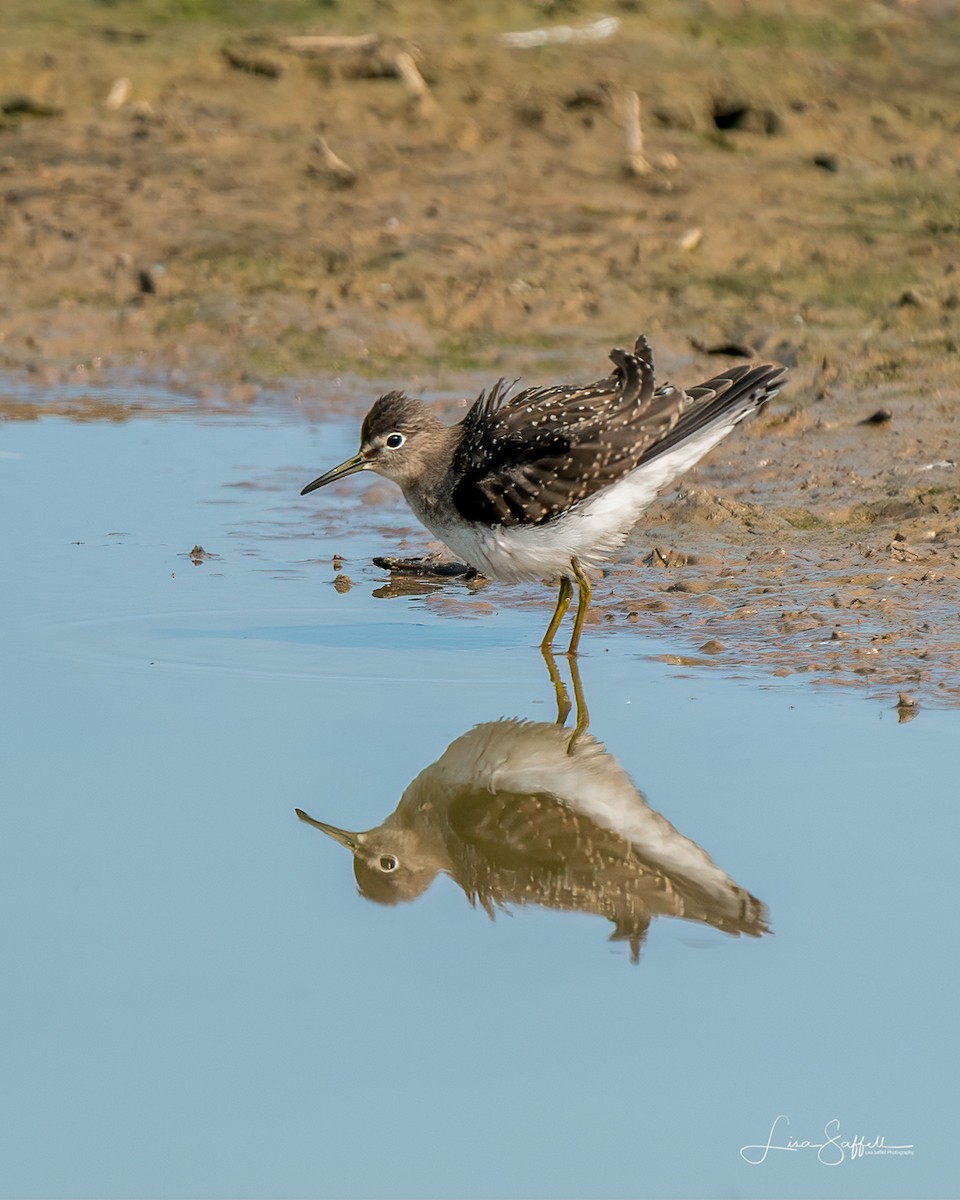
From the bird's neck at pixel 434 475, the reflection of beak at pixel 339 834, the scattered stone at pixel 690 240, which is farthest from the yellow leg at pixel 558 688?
the scattered stone at pixel 690 240

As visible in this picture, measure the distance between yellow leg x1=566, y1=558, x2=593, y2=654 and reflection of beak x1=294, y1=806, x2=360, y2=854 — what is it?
7.01ft

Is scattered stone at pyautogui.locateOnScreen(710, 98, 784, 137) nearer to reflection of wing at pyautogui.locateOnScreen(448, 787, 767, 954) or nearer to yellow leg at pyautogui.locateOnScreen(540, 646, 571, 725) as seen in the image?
yellow leg at pyautogui.locateOnScreen(540, 646, 571, 725)

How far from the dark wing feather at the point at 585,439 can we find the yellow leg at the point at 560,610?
22.7 inches

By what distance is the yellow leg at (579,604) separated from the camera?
27.0 feet

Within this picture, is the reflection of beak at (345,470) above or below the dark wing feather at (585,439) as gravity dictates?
below

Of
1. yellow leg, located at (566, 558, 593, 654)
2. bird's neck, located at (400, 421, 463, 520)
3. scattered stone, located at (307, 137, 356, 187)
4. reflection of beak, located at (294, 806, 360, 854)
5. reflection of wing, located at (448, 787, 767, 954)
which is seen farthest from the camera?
scattered stone, located at (307, 137, 356, 187)

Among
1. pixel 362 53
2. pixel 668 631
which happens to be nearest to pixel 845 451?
pixel 668 631

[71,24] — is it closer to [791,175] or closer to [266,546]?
[791,175]

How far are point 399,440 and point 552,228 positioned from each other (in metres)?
5.72

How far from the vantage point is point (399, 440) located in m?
8.70

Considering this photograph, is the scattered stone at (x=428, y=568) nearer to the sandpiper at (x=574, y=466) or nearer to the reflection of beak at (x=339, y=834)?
the sandpiper at (x=574, y=466)

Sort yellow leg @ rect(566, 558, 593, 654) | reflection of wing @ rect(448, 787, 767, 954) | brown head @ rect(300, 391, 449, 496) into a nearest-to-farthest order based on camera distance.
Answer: reflection of wing @ rect(448, 787, 767, 954) → yellow leg @ rect(566, 558, 593, 654) → brown head @ rect(300, 391, 449, 496)

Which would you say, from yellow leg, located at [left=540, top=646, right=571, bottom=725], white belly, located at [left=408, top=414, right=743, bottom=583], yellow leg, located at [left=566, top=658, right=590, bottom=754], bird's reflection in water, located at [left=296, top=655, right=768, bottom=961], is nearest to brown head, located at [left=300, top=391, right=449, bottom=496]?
white belly, located at [left=408, top=414, right=743, bottom=583]

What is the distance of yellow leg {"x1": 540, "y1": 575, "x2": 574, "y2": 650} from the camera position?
832 cm
